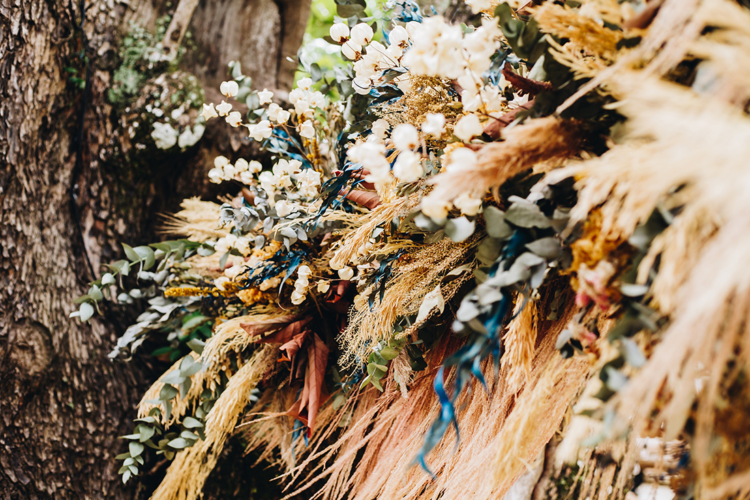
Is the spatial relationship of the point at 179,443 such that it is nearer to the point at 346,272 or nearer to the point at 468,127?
the point at 346,272

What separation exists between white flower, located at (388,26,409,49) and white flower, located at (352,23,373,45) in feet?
0.17

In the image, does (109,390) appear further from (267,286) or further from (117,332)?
(267,286)

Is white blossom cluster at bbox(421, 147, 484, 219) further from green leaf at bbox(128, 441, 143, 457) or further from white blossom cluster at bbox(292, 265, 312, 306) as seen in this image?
green leaf at bbox(128, 441, 143, 457)

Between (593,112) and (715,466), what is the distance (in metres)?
0.29

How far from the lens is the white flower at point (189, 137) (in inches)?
39.3

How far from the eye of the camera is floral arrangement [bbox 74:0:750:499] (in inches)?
10.2

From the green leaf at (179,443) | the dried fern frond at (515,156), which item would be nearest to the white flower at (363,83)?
the dried fern frond at (515,156)

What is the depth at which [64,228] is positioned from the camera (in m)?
0.93

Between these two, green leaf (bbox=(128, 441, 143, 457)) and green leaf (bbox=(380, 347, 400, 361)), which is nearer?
green leaf (bbox=(380, 347, 400, 361))

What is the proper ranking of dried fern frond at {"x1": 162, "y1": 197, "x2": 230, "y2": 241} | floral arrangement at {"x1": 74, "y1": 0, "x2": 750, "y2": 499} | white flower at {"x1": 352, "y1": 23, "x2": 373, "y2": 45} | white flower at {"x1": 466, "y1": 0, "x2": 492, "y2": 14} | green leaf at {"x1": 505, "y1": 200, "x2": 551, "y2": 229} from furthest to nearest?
dried fern frond at {"x1": 162, "y1": 197, "x2": 230, "y2": 241}, white flower at {"x1": 352, "y1": 23, "x2": 373, "y2": 45}, white flower at {"x1": 466, "y1": 0, "x2": 492, "y2": 14}, green leaf at {"x1": 505, "y1": 200, "x2": 551, "y2": 229}, floral arrangement at {"x1": 74, "y1": 0, "x2": 750, "y2": 499}

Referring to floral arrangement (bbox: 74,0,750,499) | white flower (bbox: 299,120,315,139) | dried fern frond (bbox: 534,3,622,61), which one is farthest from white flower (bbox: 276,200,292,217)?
dried fern frond (bbox: 534,3,622,61)

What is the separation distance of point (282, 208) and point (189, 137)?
1.53 ft

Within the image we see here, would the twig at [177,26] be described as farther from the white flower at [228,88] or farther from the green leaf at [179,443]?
the green leaf at [179,443]

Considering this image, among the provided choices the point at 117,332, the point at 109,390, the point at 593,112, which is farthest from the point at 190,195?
the point at 593,112
